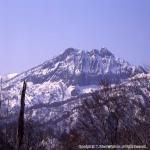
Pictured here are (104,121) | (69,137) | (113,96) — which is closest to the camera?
(113,96)

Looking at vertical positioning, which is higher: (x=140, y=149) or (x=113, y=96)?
(x=113, y=96)

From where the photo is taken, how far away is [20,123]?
24188 millimetres

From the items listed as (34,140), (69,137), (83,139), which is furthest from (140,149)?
(34,140)

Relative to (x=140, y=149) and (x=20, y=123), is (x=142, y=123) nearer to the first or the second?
(x=140, y=149)

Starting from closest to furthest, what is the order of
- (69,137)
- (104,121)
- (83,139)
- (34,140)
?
(104,121) → (83,139) → (69,137) → (34,140)

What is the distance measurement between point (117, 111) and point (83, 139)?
45.9 feet

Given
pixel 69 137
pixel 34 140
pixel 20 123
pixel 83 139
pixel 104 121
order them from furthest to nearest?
pixel 34 140, pixel 69 137, pixel 83 139, pixel 104 121, pixel 20 123

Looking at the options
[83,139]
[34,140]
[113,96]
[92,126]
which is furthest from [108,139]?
[34,140]

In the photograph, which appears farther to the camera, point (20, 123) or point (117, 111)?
point (117, 111)

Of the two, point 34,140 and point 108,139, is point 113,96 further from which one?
point 34,140

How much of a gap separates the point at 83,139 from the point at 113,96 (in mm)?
15229

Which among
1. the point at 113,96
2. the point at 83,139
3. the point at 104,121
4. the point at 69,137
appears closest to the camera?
the point at 113,96

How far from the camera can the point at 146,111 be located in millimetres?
41844

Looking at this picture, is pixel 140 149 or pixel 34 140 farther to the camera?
pixel 34 140
